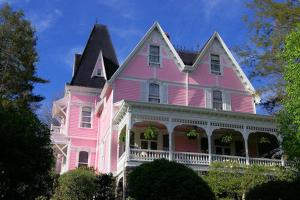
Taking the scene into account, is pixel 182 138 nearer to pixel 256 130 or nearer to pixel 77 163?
pixel 256 130

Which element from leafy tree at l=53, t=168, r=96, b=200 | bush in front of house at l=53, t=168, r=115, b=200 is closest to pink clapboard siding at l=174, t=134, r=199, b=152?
bush in front of house at l=53, t=168, r=115, b=200

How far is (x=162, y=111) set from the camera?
24.2 m

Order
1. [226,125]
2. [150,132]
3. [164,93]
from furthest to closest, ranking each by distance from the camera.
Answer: [164,93] → [226,125] → [150,132]

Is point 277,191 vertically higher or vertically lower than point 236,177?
lower

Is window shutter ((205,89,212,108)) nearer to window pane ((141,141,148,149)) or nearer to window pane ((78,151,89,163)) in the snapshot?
window pane ((141,141,148,149))

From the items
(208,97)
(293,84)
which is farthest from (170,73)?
(293,84)

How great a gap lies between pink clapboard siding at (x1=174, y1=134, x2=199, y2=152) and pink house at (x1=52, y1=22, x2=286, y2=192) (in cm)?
6

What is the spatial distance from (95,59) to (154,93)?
7.35 m

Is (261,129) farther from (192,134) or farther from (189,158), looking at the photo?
(189,158)

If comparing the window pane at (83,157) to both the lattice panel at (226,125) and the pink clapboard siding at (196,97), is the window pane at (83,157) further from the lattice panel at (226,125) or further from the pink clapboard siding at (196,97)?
the lattice panel at (226,125)

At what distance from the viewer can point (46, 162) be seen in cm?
1648

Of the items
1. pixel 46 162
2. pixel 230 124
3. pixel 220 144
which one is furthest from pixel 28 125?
pixel 220 144

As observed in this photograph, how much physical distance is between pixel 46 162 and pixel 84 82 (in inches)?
609

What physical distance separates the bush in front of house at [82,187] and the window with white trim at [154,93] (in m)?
6.41
